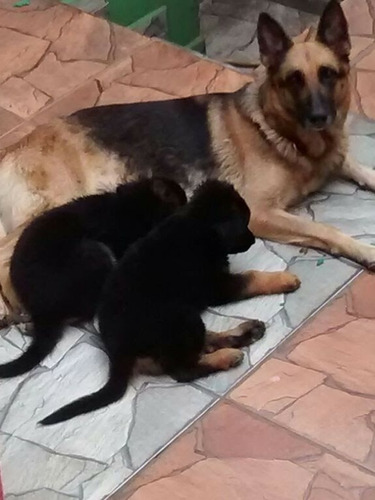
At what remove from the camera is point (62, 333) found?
9.68 feet

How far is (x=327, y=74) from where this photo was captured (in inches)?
123

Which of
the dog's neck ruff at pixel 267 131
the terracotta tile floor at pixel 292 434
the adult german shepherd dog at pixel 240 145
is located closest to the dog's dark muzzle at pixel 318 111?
the adult german shepherd dog at pixel 240 145

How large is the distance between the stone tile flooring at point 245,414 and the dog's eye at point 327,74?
47 cm

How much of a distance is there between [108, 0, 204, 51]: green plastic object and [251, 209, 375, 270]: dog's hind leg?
2029 mm

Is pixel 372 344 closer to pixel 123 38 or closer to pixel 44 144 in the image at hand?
pixel 44 144

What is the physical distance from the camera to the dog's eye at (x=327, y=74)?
10.2ft

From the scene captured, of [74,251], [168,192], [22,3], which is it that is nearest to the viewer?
[74,251]

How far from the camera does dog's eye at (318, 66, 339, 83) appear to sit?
312 centimetres

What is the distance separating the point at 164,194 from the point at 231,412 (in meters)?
0.72

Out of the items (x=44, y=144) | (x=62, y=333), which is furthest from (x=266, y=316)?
(x=44, y=144)

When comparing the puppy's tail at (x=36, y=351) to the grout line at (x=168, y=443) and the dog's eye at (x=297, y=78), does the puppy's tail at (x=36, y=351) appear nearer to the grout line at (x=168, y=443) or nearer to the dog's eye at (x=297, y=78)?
the grout line at (x=168, y=443)

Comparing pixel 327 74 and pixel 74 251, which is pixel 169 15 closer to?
pixel 327 74

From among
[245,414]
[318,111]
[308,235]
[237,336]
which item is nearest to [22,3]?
[318,111]

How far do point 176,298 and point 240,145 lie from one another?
853 mm
